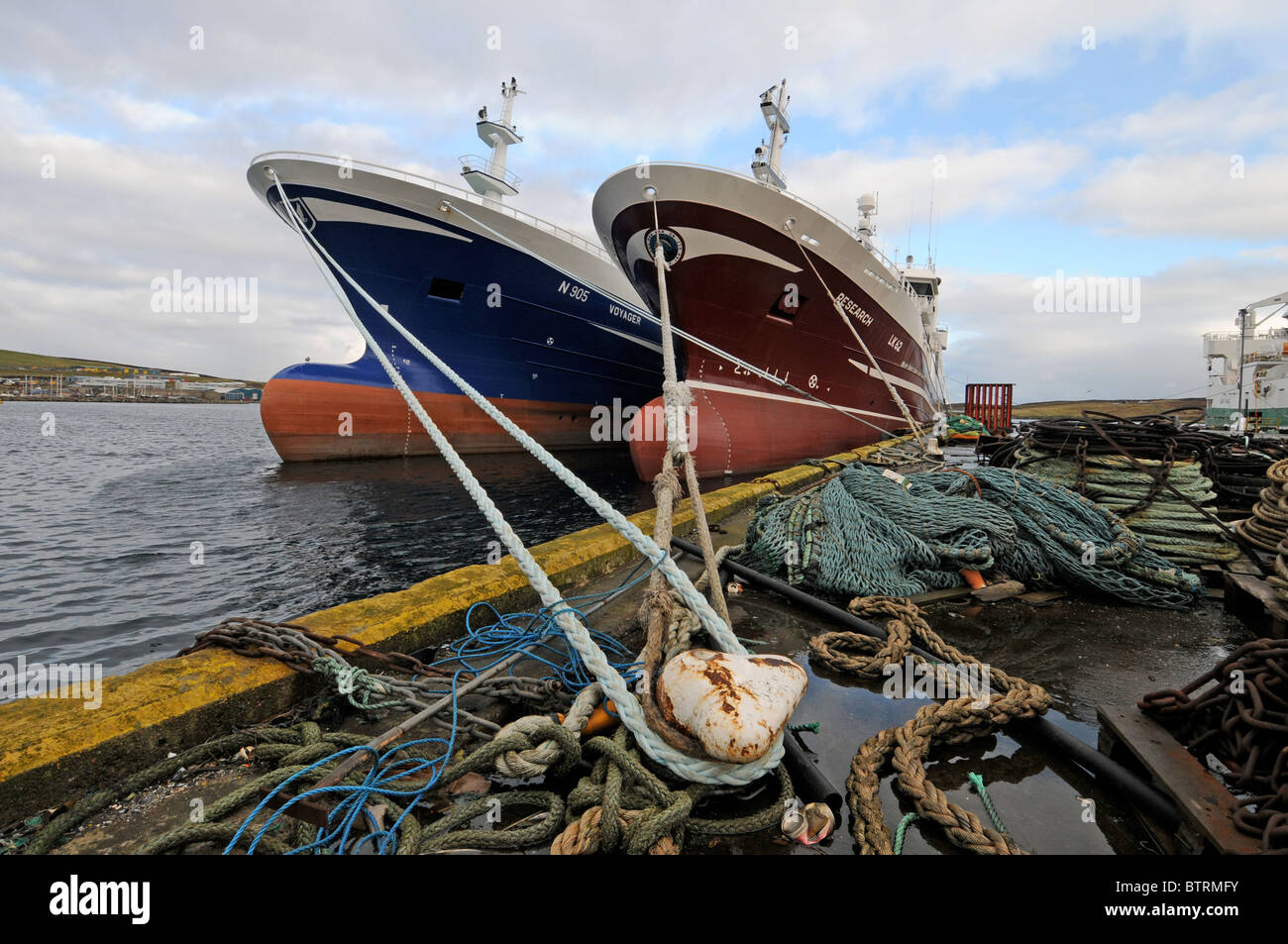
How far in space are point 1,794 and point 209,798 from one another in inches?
21.8

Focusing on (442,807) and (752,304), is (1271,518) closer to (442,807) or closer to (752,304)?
(442,807)

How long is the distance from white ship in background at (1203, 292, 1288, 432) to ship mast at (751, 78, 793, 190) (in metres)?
23.0

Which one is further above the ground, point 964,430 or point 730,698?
point 964,430

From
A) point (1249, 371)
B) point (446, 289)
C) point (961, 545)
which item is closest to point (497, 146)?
point (446, 289)

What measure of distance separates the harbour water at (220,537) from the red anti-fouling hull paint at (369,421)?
539 millimetres

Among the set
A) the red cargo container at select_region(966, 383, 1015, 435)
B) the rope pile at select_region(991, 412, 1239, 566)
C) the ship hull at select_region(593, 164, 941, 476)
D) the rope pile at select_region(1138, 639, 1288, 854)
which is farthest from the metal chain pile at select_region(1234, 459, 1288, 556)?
the red cargo container at select_region(966, 383, 1015, 435)

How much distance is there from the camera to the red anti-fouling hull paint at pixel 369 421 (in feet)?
45.4

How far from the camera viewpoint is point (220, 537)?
25.6ft

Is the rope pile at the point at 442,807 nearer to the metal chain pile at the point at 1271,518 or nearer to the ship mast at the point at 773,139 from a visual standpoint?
the metal chain pile at the point at 1271,518

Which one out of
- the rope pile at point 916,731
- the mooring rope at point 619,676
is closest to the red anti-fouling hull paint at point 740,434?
the rope pile at point 916,731

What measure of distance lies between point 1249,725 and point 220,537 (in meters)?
9.89
